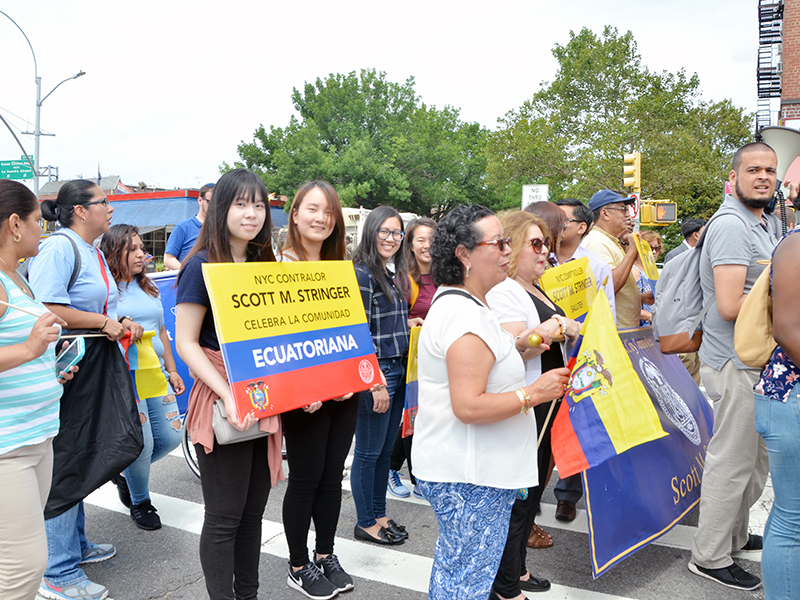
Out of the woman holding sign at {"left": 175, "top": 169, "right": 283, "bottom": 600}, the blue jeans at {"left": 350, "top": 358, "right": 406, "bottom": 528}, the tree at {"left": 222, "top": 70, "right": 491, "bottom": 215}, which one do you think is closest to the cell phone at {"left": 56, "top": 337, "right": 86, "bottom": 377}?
the woman holding sign at {"left": 175, "top": 169, "right": 283, "bottom": 600}

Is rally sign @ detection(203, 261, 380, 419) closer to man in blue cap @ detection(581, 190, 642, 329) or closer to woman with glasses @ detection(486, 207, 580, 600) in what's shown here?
woman with glasses @ detection(486, 207, 580, 600)

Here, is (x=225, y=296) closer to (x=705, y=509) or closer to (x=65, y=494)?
(x=65, y=494)

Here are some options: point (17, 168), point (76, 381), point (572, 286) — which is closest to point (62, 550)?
point (76, 381)

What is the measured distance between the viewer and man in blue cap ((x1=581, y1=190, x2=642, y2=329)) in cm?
493

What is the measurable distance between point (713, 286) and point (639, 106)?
3112cm

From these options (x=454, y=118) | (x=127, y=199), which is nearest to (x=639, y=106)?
(x=454, y=118)

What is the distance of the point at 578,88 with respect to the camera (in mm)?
35625

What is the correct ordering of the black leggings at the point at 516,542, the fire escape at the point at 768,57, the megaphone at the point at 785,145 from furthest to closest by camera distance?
the fire escape at the point at 768,57
the megaphone at the point at 785,145
the black leggings at the point at 516,542

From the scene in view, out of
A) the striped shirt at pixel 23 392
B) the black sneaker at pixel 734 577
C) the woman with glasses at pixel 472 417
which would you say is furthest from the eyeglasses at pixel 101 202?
the black sneaker at pixel 734 577

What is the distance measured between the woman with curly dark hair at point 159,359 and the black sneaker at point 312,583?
143 cm

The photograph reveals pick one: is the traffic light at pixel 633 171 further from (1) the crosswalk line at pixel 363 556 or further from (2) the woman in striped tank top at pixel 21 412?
(2) the woman in striped tank top at pixel 21 412

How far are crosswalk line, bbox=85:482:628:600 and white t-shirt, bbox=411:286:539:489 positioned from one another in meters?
1.48

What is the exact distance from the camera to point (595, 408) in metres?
2.73

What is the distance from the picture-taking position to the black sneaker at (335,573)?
10.9 ft
